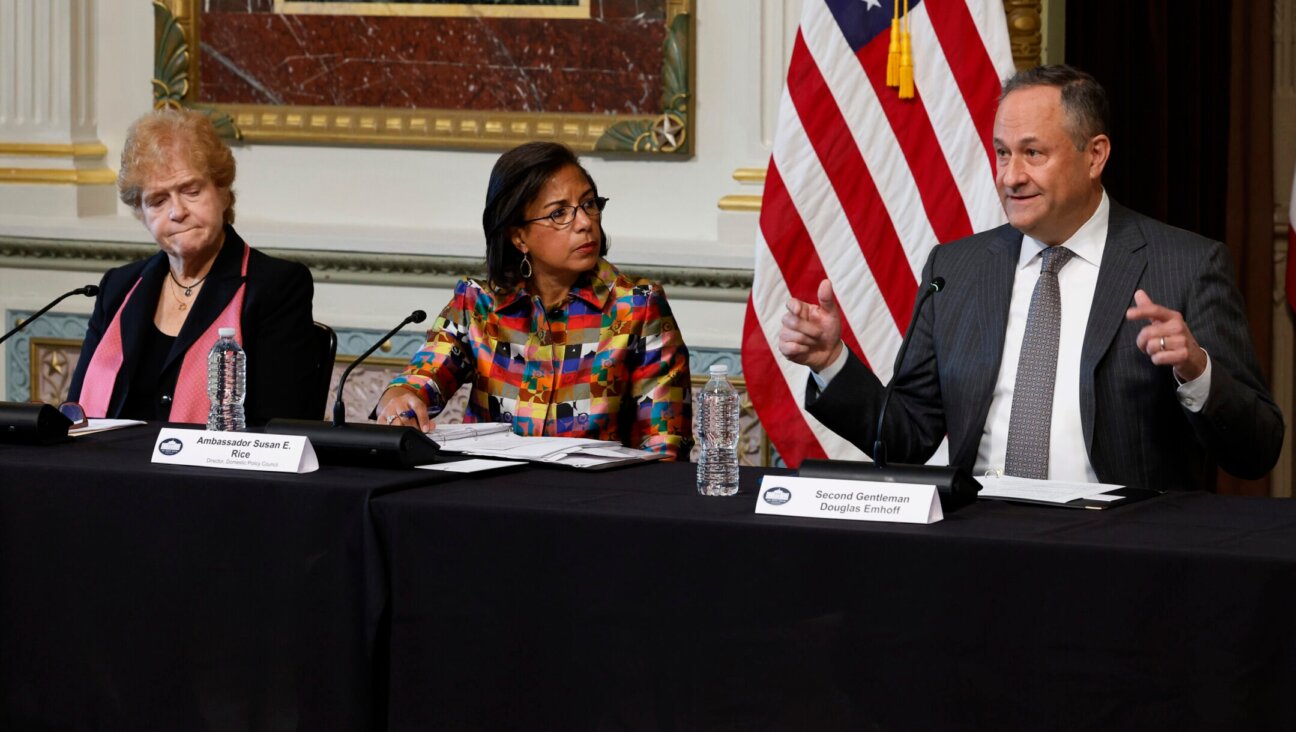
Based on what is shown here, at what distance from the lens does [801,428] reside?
12.7 feet

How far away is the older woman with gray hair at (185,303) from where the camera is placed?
10.6 ft

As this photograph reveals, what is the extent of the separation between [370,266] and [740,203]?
1.11 metres

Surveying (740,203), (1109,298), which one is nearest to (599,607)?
(1109,298)

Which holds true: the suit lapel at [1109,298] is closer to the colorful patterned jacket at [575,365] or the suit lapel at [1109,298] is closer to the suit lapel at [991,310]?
the suit lapel at [991,310]

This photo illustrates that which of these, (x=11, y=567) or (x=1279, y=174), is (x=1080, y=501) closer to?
(x=11, y=567)

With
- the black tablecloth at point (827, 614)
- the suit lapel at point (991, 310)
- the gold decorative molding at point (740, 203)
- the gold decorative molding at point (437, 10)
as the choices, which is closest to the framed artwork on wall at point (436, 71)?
the gold decorative molding at point (437, 10)

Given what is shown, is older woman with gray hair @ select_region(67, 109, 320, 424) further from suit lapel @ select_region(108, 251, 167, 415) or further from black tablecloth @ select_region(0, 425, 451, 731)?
black tablecloth @ select_region(0, 425, 451, 731)

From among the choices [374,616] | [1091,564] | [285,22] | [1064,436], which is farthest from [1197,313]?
[285,22]

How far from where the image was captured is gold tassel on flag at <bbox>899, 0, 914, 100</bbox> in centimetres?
380

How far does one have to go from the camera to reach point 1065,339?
107 inches

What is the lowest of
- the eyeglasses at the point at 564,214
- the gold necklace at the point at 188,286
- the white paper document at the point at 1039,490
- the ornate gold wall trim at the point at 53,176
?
the white paper document at the point at 1039,490

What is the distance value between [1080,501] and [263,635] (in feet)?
3.55

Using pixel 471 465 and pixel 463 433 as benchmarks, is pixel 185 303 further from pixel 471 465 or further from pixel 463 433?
pixel 471 465

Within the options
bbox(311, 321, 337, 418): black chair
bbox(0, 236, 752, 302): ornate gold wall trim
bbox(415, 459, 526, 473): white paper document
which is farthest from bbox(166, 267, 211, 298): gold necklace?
bbox(0, 236, 752, 302): ornate gold wall trim
